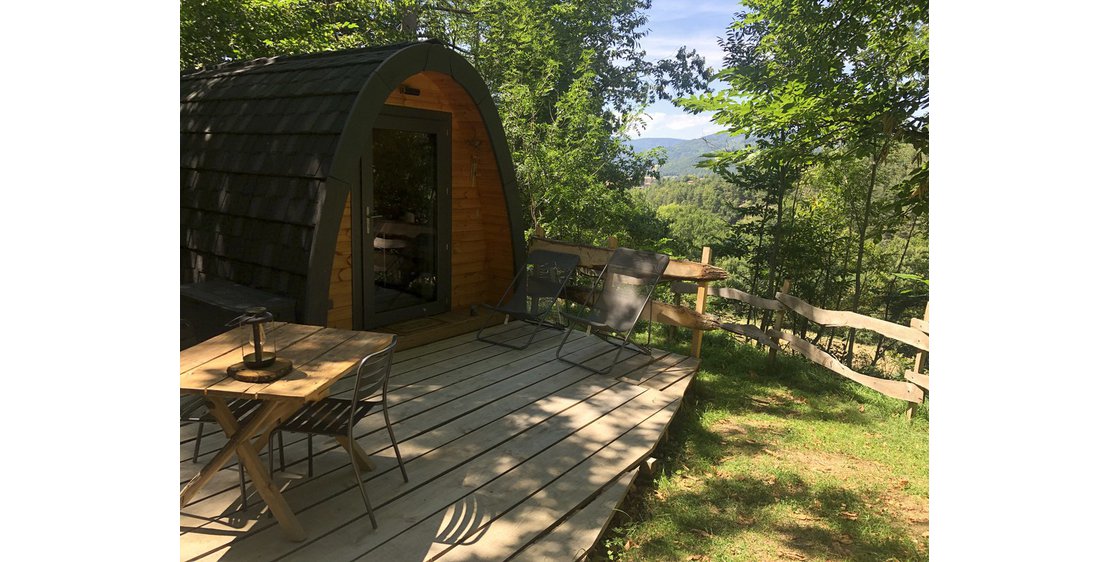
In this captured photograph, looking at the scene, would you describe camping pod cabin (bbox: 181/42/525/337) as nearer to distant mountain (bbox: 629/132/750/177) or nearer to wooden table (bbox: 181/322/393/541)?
wooden table (bbox: 181/322/393/541)

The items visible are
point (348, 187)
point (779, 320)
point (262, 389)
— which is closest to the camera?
point (262, 389)

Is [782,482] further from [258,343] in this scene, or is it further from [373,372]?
[258,343]

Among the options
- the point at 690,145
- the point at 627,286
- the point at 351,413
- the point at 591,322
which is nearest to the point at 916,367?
the point at 627,286

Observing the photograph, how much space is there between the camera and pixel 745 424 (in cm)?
505

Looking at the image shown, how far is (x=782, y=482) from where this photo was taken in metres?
4.02

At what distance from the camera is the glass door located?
5840mm

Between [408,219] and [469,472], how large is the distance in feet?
10.5

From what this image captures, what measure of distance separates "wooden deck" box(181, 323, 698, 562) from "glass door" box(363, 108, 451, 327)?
0.83m

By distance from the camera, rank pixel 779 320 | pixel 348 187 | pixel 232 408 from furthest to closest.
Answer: pixel 779 320 < pixel 348 187 < pixel 232 408

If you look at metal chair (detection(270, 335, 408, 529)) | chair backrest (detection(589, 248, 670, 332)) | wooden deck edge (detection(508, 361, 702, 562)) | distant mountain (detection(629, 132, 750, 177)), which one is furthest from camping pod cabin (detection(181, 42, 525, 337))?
distant mountain (detection(629, 132, 750, 177))

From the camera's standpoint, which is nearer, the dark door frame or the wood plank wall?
the dark door frame

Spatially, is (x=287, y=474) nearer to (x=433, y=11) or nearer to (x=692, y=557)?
(x=692, y=557)
